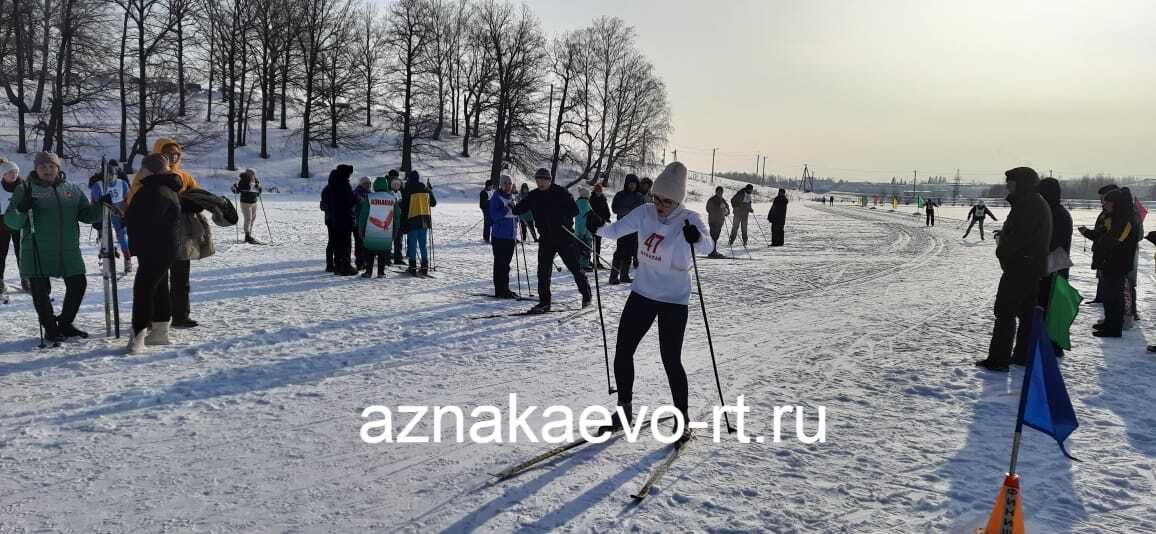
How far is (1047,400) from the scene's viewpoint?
361 centimetres

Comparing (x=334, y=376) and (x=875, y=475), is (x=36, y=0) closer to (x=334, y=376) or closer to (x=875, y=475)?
(x=334, y=376)

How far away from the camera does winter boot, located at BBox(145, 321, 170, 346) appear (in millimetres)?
6562

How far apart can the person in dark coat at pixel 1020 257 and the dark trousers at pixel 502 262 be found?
5978mm

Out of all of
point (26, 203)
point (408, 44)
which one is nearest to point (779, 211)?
point (26, 203)

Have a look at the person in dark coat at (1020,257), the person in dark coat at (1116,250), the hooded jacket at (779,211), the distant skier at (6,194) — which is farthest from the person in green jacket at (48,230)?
the hooded jacket at (779,211)

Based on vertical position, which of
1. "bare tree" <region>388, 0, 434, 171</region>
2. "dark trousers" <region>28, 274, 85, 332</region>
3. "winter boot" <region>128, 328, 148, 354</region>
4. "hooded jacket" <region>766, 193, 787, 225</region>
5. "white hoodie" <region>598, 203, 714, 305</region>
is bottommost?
"winter boot" <region>128, 328, 148, 354</region>

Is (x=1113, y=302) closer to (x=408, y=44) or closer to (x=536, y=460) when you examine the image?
(x=536, y=460)

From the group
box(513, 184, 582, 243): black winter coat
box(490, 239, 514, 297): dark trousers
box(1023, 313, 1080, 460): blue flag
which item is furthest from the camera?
box(490, 239, 514, 297): dark trousers

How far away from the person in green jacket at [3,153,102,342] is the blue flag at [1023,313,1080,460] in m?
7.64

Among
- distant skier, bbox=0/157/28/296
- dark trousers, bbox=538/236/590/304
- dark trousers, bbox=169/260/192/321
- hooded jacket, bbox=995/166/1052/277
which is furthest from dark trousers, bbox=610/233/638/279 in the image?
distant skier, bbox=0/157/28/296

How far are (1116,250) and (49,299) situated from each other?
37.0 feet

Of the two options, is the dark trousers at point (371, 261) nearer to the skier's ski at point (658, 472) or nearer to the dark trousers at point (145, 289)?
the dark trousers at point (145, 289)

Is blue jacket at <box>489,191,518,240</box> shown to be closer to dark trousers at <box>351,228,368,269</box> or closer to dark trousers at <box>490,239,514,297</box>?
dark trousers at <box>490,239,514,297</box>

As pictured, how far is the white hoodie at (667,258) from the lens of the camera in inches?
173
